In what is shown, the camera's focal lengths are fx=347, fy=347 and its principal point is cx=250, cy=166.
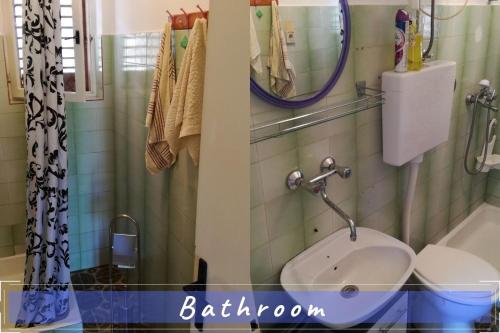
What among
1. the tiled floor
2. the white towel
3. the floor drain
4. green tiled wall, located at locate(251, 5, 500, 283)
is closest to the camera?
the tiled floor

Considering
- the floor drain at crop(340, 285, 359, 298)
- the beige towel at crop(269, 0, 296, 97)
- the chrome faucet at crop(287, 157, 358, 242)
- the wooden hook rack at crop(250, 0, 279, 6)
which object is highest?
the wooden hook rack at crop(250, 0, 279, 6)

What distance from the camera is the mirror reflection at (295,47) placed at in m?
0.84

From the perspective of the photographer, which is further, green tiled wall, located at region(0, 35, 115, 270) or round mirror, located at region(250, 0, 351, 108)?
round mirror, located at region(250, 0, 351, 108)

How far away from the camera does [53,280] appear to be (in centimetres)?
66

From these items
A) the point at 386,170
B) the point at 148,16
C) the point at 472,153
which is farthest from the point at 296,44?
the point at 472,153

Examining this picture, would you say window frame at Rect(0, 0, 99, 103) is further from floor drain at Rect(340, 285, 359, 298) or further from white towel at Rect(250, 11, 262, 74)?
floor drain at Rect(340, 285, 359, 298)

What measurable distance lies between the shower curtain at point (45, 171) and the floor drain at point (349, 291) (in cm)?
81

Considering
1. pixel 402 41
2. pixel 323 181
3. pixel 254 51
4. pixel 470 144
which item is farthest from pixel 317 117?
pixel 470 144

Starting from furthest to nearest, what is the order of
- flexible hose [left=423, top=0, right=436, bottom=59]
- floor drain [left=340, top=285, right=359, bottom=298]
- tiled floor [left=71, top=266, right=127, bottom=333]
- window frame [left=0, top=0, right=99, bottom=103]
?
flexible hose [left=423, top=0, right=436, bottom=59]
floor drain [left=340, top=285, right=359, bottom=298]
tiled floor [left=71, top=266, right=127, bottom=333]
window frame [left=0, top=0, right=99, bottom=103]

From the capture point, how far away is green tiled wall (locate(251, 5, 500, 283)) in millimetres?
965

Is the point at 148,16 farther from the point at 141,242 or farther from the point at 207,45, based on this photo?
the point at 141,242

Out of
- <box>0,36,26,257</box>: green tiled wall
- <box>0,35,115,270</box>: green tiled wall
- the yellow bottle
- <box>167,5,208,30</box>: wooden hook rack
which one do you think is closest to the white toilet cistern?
the yellow bottle

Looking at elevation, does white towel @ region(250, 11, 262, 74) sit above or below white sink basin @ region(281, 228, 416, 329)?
above

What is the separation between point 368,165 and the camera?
1263 mm
